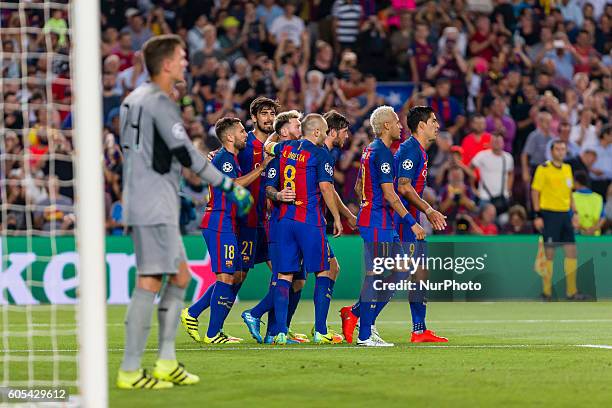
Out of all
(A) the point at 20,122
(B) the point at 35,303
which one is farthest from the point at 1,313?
(A) the point at 20,122

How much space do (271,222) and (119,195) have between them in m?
7.74

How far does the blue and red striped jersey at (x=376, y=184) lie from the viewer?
11.9 metres

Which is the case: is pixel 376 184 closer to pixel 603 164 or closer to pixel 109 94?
pixel 109 94

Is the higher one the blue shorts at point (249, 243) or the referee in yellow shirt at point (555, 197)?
the referee in yellow shirt at point (555, 197)

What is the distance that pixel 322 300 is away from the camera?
39.3 feet

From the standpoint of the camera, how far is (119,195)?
63.8ft

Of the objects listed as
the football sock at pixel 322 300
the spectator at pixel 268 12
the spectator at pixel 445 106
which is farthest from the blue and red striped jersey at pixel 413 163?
the spectator at pixel 268 12

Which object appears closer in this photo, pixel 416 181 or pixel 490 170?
pixel 416 181

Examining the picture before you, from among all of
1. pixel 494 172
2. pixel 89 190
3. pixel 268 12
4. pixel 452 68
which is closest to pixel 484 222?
pixel 494 172

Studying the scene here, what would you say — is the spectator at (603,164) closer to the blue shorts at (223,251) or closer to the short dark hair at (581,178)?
the short dark hair at (581,178)

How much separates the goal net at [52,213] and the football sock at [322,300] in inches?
91.1

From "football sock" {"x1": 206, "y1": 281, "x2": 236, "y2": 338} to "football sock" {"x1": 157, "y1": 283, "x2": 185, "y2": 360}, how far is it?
12.3ft

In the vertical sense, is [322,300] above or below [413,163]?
below

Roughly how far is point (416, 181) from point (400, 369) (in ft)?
9.84
